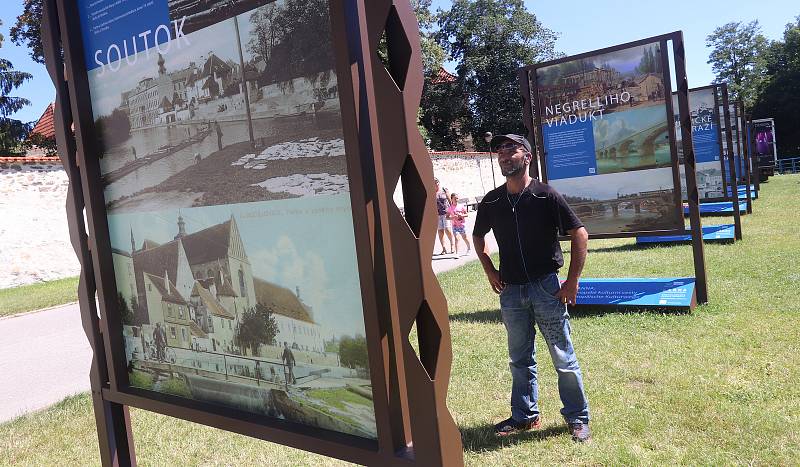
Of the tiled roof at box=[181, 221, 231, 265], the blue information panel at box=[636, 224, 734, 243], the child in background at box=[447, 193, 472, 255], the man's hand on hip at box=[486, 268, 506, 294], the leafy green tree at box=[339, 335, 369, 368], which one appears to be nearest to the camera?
the leafy green tree at box=[339, 335, 369, 368]

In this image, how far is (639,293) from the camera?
707cm

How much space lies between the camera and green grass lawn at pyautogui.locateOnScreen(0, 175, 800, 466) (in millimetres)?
3666

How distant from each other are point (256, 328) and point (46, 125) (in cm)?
3081

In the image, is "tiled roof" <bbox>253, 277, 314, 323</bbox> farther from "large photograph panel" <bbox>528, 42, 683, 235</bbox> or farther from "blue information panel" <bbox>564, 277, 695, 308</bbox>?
"large photograph panel" <bbox>528, 42, 683, 235</bbox>

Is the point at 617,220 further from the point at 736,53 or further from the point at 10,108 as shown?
the point at 736,53

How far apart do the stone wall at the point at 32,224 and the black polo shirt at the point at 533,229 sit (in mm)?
14738

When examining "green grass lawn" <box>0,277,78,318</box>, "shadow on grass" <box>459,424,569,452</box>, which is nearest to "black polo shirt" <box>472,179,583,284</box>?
"shadow on grass" <box>459,424,569,452</box>

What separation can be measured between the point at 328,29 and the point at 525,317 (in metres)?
2.69

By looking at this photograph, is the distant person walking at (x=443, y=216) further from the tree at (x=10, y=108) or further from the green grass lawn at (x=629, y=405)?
the tree at (x=10, y=108)

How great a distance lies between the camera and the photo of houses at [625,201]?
7137mm

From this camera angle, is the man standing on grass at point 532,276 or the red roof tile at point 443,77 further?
the red roof tile at point 443,77

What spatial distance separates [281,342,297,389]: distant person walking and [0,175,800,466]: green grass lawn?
6.62 feet

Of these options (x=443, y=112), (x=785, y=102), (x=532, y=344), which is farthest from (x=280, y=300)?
(x=785, y=102)

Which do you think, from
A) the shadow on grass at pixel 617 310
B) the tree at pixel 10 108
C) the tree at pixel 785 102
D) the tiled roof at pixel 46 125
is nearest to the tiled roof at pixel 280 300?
the shadow on grass at pixel 617 310
